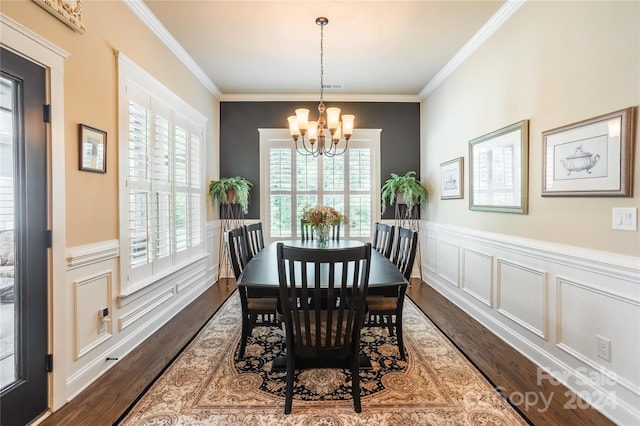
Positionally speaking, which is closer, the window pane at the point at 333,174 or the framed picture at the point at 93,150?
the framed picture at the point at 93,150

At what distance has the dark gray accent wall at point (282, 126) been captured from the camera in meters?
5.34

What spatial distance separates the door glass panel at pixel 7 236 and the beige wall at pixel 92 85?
349 millimetres

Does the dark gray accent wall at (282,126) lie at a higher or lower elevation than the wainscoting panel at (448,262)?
higher

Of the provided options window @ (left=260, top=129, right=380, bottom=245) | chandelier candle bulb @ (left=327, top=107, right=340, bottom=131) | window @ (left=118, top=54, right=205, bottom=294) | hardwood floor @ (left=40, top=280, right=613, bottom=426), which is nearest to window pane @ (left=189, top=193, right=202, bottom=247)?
window @ (left=118, top=54, right=205, bottom=294)

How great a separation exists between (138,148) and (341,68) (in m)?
2.61

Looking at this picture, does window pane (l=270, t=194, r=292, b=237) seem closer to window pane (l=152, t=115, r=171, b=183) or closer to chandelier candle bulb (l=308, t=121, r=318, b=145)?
window pane (l=152, t=115, r=171, b=183)

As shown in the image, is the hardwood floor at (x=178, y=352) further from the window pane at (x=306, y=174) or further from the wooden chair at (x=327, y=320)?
the window pane at (x=306, y=174)

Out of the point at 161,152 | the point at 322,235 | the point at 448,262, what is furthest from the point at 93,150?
the point at 448,262

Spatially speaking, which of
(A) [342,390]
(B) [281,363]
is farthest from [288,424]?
(B) [281,363]

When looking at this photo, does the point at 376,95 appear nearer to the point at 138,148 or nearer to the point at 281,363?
the point at 138,148

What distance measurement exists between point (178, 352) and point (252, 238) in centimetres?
132

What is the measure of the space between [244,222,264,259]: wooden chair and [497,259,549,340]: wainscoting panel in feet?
8.06

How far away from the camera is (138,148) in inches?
116

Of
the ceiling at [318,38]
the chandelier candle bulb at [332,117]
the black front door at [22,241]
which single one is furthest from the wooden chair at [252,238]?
the ceiling at [318,38]
